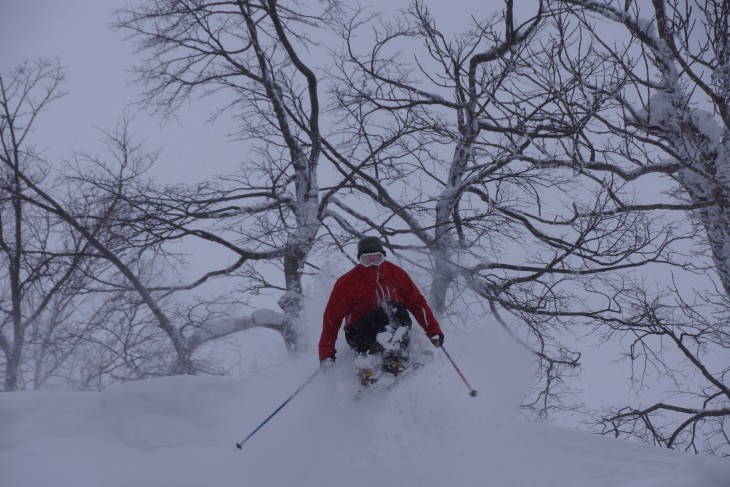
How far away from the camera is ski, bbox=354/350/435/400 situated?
5.34m

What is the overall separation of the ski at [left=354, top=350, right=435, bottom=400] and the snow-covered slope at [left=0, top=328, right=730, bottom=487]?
0.15 m

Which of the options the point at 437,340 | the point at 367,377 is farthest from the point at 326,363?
the point at 437,340

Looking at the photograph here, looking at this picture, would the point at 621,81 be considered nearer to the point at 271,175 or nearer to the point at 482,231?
the point at 482,231

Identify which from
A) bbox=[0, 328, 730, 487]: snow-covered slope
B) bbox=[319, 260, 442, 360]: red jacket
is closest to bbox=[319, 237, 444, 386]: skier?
bbox=[319, 260, 442, 360]: red jacket

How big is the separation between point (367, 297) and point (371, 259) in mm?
455

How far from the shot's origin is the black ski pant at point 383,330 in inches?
220

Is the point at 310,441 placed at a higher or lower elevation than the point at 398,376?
lower

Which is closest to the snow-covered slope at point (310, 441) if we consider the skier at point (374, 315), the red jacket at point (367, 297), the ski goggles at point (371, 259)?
the skier at point (374, 315)

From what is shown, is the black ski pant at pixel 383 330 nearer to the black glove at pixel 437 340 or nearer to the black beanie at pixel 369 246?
the black glove at pixel 437 340

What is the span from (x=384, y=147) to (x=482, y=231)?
267cm

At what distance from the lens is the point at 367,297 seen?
6.00 m

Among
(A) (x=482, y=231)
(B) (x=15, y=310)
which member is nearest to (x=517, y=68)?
(A) (x=482, y=231)

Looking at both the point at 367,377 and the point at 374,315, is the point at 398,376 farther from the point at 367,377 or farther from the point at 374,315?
the point at 374,315

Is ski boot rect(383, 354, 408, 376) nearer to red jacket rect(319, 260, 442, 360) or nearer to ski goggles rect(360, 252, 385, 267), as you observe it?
red jacket rect(319, 260, 442, 360)
